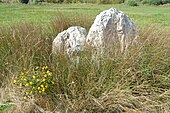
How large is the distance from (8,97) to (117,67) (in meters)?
1.49

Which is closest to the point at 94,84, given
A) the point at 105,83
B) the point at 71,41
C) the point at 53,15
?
the point at 105,83

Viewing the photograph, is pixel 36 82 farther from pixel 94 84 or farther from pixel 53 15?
pixel 53 15

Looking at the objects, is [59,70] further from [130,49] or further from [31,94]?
[130,49]

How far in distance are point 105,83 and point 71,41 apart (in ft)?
4.09

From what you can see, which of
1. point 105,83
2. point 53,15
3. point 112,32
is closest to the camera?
point 105,83

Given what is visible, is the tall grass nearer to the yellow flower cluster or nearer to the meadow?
the meadow

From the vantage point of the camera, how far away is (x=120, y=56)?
3621 millimetres

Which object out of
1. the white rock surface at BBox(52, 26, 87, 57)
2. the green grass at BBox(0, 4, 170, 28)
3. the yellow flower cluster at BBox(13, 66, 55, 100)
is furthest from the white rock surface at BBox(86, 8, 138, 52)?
the green grass at BBox(0, 4, 170, 28)

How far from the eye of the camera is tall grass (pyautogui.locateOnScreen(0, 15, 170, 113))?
332 centimetres

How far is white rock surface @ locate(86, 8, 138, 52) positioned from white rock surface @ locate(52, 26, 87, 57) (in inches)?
8.0

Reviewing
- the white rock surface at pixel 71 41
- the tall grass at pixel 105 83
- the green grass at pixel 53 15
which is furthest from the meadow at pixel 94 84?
the green grass at pixel 53 15

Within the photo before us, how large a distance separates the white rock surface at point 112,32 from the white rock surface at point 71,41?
0.67 ft

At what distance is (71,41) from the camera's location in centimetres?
441

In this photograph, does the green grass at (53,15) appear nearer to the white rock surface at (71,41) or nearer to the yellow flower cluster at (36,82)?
the white rock surface at (71,41)
